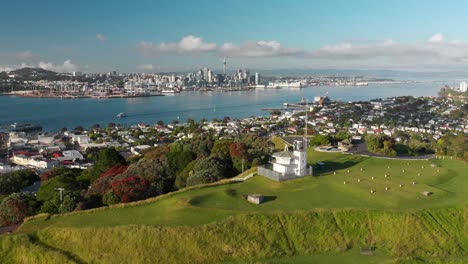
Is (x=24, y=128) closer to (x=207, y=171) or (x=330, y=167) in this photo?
(x=207, y=171)

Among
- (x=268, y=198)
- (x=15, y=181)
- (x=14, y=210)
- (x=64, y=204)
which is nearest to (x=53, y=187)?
(x=14, y=210)

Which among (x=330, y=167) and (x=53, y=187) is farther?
(x=53, y=187)

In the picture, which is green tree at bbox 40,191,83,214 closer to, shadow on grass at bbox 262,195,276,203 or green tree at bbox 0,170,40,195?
shadow on grass at bbox 262,195,276,203

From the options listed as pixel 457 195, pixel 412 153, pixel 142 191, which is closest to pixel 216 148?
pixel 142 191

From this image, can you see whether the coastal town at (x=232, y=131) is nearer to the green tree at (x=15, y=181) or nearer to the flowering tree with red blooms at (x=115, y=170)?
the green tree at (x=15, y=181)

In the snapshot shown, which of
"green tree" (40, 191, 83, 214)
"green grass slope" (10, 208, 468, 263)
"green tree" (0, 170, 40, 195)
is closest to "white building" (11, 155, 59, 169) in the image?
"green tree" (0, 170, 40, 195)

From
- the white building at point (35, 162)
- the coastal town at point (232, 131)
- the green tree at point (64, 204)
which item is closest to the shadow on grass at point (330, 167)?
the coastal town at point (232, 131)
